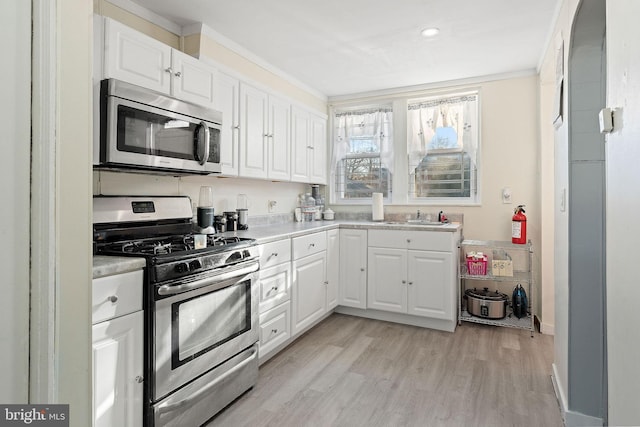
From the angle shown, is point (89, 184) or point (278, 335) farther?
point (278, 335)

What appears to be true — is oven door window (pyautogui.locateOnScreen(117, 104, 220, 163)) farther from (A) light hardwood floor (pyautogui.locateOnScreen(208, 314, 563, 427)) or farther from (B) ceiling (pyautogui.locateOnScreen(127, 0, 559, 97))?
(A) light hardwood floor (pyautogui.locateOnScreen(208, 314, 563, 427))

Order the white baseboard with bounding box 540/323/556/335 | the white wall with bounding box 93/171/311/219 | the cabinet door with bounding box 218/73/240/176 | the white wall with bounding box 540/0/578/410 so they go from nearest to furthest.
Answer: the white wall with bounding box 540/0/578/410, the white wall with bounding box 93/171/311/219, the cabinet door with bounding box 218/73/240/176, the white baseboard with bounding box 540/323/556/335

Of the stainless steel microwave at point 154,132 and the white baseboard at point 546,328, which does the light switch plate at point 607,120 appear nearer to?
the stainless steel microwave at point 154,132

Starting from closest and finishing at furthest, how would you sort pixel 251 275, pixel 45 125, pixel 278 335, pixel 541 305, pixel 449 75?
pixel 45 125 → pixel 251 275 → pixel 278 335 → pixel 541 305 → pixel 449 75

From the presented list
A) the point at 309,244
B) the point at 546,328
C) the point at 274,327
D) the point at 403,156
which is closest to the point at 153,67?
the point at 309,244

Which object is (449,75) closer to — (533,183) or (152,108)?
(533,183)

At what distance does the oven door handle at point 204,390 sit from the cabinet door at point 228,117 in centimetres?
130

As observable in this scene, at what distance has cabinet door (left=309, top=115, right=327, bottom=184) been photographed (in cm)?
387

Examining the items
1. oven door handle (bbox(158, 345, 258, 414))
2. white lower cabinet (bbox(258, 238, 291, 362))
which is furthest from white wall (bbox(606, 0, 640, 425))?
white lower cabinet (bbox(258, 238, 291, 362))

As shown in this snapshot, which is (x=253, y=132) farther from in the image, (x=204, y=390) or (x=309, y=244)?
(x=204, y=390)

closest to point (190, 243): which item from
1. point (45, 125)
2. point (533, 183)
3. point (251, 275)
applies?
point (251, 275)

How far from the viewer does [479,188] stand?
12.1 ft

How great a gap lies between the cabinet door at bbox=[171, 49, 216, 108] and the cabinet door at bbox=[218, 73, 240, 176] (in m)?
0.07

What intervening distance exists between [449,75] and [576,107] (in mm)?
1944
